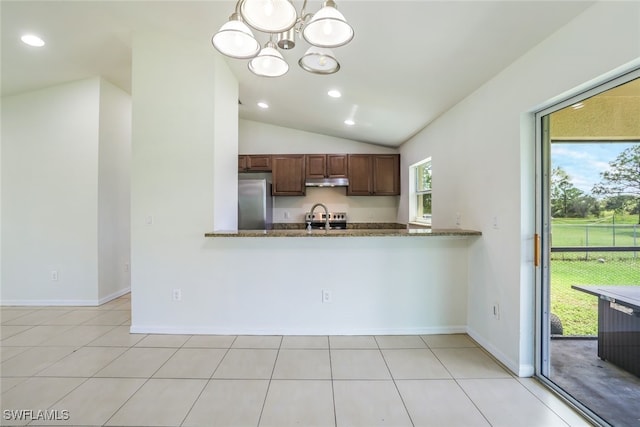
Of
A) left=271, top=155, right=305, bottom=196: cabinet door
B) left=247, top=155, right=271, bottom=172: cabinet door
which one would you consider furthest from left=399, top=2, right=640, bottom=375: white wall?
left=247, top=155, right=271, bottom=172: cabinet door

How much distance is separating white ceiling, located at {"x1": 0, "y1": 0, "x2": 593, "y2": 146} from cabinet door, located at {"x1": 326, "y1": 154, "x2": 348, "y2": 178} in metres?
1.18

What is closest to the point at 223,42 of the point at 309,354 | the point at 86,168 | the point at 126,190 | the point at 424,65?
the point at 424,65

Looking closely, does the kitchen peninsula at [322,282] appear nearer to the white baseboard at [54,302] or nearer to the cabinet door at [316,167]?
the white baseboard at [54,302]

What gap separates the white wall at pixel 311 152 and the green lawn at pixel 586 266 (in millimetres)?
3315

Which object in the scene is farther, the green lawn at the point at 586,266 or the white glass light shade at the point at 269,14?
the green lawn at the point at 586,266

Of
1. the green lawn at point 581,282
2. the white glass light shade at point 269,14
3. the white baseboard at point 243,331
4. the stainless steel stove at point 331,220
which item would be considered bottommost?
the white baseboard at point 243,331

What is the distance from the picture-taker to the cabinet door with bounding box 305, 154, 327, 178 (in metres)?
5.11

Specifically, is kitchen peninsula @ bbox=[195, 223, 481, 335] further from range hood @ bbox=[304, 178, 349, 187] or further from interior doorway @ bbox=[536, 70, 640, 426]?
range hood @ bbox=[304, 178, 349, 187]

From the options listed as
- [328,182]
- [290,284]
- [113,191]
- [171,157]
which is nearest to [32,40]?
[171,157]

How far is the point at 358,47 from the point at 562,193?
6.06 feet

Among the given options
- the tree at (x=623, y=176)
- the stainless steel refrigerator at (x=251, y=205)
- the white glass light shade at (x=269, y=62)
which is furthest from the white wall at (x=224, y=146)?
Answer: the tree at (x=623, y=176)

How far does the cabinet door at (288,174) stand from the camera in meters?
5.10

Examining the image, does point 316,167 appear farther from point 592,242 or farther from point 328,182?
point 592,242

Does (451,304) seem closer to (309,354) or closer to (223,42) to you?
(309,354)
